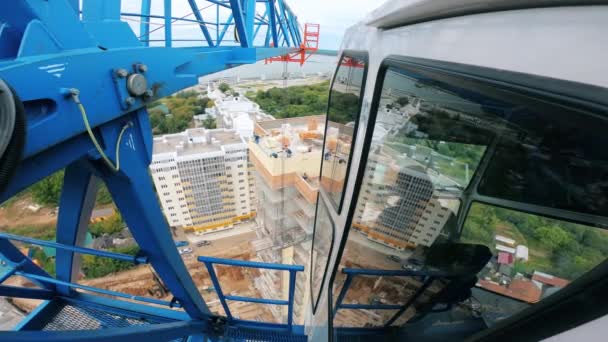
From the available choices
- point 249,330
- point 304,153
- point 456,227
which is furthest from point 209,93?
point 456,227

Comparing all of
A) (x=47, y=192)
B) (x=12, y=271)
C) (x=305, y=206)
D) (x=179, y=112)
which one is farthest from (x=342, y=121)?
(x=179, y=112)

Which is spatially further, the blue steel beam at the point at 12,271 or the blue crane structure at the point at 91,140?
the blue steel beam at the point at 12,271

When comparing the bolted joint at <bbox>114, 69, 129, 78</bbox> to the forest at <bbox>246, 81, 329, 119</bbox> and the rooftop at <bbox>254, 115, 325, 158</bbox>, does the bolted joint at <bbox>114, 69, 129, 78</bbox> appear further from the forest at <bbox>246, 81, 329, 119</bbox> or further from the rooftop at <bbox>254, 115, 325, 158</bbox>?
the forest at <bbox>246, 81, 329, 119</bbox>

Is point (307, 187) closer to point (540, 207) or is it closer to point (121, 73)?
point (121, 73)

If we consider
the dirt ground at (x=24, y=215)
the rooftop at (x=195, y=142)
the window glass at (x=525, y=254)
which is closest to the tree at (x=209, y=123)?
the rooftop at (x=195, y=142)

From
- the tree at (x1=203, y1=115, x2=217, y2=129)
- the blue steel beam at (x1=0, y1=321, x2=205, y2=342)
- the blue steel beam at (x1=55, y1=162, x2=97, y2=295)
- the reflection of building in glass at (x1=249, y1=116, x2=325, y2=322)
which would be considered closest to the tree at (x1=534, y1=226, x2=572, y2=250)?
the blue steel beam at (x1=0, y1=321, x2=205, y2=342)

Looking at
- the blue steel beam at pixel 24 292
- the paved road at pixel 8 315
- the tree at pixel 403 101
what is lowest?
the paved road at pixel 8 315

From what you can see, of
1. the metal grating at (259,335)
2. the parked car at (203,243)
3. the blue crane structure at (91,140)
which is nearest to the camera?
the blue crane structure at (91,140)

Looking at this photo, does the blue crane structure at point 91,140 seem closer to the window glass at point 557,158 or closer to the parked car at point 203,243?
the window glass at point 557,158

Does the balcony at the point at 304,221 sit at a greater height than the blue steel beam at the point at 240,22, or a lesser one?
lesser
